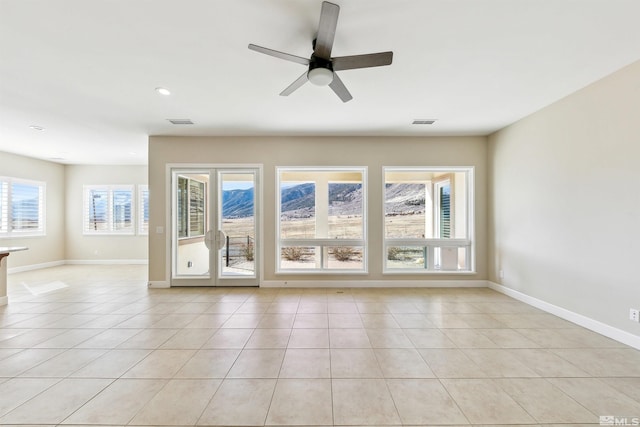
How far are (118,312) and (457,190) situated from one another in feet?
20.8

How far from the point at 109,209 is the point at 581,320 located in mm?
10615

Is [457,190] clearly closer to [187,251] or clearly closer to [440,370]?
[440,370]

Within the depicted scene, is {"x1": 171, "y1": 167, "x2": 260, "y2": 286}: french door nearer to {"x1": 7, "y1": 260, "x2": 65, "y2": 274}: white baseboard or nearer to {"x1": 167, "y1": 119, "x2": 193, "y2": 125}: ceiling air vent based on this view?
{"x1": 167, "y1": 119, "x2": 193, "y2": 125}: ceiling air vent

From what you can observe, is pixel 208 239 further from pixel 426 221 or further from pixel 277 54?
pixel 426 221

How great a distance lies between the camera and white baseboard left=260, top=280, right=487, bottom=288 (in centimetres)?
536

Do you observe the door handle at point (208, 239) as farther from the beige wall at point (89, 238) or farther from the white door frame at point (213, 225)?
the beige wall at point (89, 238)

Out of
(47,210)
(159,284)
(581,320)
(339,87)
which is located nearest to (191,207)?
(159,284)

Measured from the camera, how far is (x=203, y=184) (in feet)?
18.0

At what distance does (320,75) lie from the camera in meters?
2.44

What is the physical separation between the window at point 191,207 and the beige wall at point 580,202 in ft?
18.5

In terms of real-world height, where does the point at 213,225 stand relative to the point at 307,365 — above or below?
above

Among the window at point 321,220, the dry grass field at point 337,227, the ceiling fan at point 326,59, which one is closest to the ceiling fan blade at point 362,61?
the ceiling fan at point 326,59

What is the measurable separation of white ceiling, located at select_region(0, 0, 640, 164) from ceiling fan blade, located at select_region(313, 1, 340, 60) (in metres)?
0.19

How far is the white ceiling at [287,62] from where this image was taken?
2.14 meters
